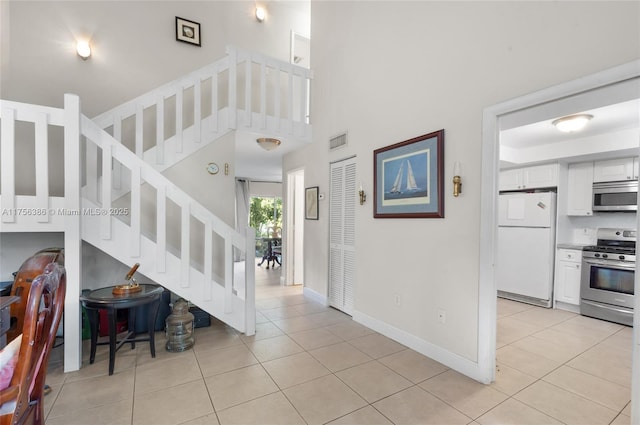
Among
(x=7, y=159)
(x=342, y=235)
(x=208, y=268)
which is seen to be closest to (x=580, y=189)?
(x=342, y=235)

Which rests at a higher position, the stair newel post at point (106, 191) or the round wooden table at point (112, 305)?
the stair newel post at point (106, 191)

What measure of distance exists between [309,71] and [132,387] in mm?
4454

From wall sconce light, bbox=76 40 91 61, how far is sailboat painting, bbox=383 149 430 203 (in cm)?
407

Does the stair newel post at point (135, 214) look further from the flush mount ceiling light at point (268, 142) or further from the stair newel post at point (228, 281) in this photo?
the flush mount ceiling light at point (268, 142)

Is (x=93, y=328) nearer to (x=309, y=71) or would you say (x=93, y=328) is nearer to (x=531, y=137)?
(x=309, y=71)

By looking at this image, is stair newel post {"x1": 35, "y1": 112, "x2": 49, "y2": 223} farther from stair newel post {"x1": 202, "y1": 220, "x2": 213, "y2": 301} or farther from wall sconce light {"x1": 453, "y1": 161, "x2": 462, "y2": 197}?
wall sconce light {"x1": 453, "y1": 161, "x2": 462, "y2": 197}

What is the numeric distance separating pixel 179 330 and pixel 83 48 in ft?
12.4

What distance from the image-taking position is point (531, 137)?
4176mm

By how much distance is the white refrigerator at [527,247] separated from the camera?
173 inches

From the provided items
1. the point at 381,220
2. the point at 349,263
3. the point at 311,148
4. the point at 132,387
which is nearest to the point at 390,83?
the point at 381,220

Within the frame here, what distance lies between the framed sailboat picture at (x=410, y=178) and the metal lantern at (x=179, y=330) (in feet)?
7.59

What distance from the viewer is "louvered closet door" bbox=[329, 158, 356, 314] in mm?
3869

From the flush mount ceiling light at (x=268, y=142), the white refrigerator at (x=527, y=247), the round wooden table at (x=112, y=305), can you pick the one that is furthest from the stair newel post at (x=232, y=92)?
the white refrigerator at (x=527, y=247)

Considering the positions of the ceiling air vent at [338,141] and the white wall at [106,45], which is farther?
the ceiling air vent at [338,141]
